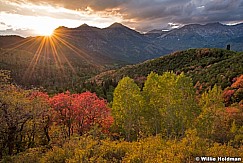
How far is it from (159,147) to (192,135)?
313cm

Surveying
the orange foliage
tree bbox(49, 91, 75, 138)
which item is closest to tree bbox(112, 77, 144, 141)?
tree bbox(49, 91, 75, 138)

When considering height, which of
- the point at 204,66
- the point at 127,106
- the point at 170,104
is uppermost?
the point at 204,66

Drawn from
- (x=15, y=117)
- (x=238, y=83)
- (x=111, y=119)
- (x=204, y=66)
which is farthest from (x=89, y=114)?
(x=204, y=66)

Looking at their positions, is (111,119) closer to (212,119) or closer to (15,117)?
(212,119)

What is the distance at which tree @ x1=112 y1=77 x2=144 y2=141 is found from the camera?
32.8 metres

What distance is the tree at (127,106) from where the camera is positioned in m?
32.8

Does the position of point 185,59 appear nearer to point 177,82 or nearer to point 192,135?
point 177,82

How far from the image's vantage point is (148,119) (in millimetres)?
34969

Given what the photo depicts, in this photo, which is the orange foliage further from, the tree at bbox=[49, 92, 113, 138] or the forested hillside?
the tree at bbox=[49, 92, 113, 138]

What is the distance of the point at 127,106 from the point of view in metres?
32.8

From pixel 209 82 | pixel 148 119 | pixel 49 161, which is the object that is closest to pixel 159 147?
pixel 49 161

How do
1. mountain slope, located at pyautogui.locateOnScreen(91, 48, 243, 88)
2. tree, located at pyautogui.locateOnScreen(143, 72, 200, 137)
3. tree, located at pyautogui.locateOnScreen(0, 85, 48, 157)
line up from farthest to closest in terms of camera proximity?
mountain slope, located at pyautogui.locateOnScreen(91, 48, 243, 88)
tree, located at pyautogui.locateOnScreen(143, 72, 200, 137)
tree, located at pyautogui.locateOnScreen(0, 85, 48, 157)

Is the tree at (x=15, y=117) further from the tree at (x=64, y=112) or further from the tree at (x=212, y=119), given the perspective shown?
the tree at (x=212, y=119)

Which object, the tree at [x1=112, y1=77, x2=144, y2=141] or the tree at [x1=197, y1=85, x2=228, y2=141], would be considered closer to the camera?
the tree at [x1=197, y1=85, x2=228, y2=141]
